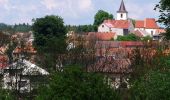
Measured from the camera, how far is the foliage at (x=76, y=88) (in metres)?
26.4

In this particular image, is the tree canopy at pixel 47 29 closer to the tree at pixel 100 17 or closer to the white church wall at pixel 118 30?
the tree at pixel 100 17

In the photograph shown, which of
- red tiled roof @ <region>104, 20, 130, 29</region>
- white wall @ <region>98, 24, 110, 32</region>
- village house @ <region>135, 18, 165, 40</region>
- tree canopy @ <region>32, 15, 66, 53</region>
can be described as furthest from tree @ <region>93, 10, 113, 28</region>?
tree canopy @ <region>32, 15, 66, 53</region>

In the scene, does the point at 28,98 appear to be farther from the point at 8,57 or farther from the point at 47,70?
the point at 8,57

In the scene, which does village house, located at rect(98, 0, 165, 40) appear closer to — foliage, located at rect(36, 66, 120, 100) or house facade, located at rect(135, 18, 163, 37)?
house facade, located at rect(135, 18, 163, 37)

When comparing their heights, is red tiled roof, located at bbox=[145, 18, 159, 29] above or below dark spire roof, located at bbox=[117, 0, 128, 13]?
below

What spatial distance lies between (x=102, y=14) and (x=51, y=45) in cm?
8657

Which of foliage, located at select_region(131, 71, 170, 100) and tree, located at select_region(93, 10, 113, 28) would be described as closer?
foliage, located at select_region(131, 71, 170, 100)

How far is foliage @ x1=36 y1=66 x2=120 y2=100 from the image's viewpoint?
26.4m

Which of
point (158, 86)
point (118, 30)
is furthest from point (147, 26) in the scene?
point (158, 86)

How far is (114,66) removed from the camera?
Answer: 51.1 m

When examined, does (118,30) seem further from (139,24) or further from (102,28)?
(139,24)

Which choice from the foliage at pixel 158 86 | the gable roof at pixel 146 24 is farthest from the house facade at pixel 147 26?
the foliage at pixel 158 86

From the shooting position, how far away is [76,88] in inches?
1053

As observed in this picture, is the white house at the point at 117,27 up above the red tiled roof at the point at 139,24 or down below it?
below
